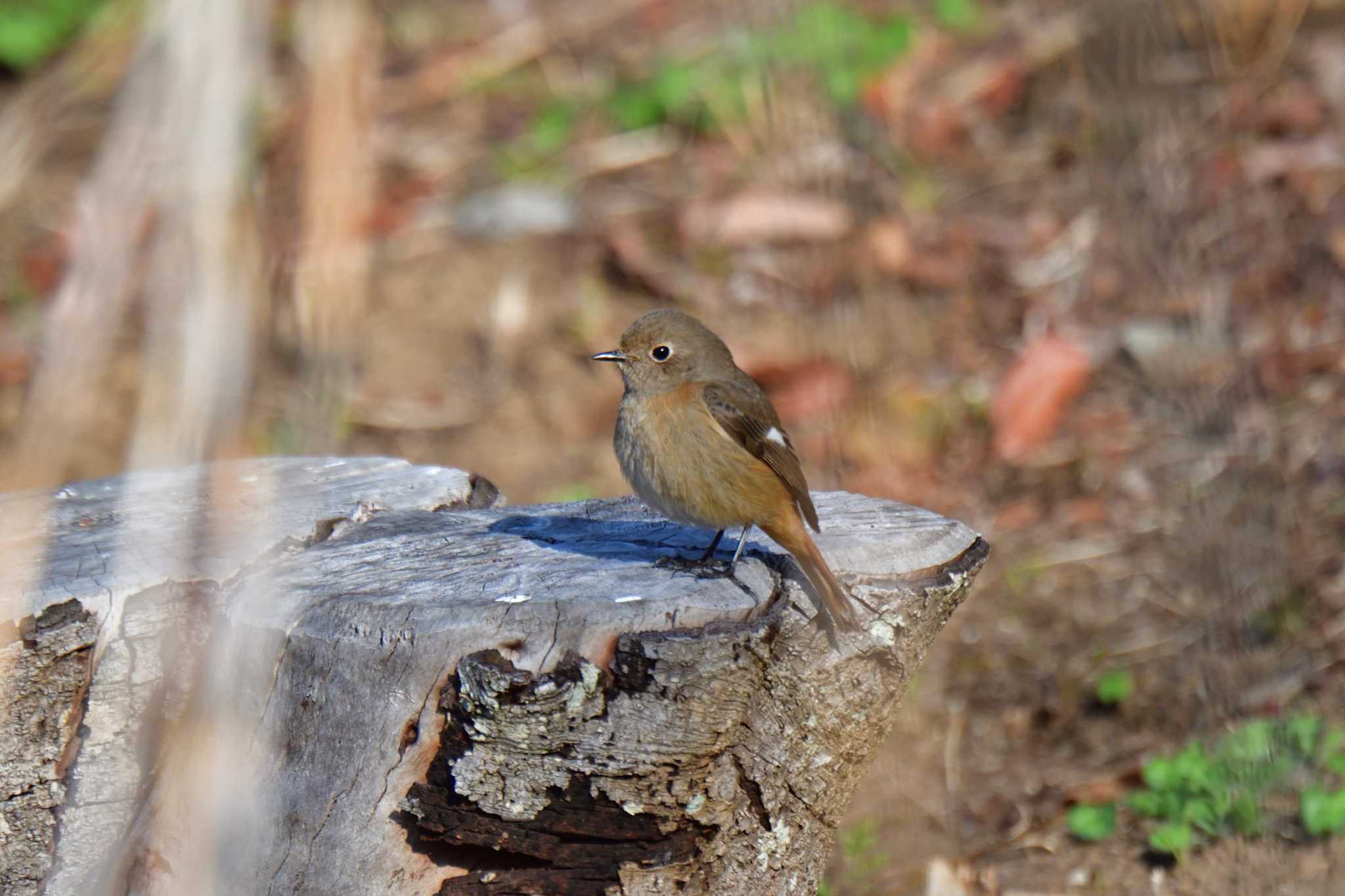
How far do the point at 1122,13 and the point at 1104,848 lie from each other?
10.1 ft

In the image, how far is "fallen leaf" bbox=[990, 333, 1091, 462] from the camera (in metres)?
6.41

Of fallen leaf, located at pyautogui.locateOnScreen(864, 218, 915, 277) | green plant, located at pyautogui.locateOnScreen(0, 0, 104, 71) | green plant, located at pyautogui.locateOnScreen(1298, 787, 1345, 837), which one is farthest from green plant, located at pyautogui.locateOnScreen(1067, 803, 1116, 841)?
green plant, located at pyautogui.locateOnScreen(0, 0, 104, 71)

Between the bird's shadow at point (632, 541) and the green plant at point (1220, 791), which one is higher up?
the bird's shadow at point (632, 541)

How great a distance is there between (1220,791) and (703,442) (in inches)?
69.8

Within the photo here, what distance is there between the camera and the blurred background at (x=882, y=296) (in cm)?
113

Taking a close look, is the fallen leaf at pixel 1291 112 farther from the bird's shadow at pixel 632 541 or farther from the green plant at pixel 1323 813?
the bird's shadow at pixel 632 541

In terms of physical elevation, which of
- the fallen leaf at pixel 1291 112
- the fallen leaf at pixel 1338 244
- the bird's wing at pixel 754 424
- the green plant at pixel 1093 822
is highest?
the bird's wing at pixel 754 424

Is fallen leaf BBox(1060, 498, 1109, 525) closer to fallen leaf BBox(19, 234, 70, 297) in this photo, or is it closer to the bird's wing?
the bird's wing

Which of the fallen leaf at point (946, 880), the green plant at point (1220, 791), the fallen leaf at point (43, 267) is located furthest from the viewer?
the fallen leaf at point (43, 267)

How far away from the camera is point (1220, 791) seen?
3.88 meters

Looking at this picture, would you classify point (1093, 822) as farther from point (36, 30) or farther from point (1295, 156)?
point (36, 30)

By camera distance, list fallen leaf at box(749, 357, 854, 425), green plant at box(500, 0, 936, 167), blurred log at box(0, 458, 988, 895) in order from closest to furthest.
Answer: blurred log at box(0, 458, 988, 895) → fallen leaf at box(749, 357, 854, 425) → green plant at box(500, 0, 936, 167)

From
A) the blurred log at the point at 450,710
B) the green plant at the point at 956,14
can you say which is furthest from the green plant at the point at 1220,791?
the green plant at the point at 956,14

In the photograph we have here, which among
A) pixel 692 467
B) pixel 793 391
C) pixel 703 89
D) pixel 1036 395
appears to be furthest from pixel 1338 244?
pixel 692 467
